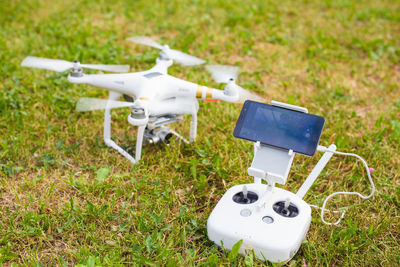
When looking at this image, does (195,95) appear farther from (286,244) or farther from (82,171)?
(286,244)

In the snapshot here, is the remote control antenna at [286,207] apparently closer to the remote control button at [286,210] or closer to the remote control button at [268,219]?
the remote control button at [286,210]

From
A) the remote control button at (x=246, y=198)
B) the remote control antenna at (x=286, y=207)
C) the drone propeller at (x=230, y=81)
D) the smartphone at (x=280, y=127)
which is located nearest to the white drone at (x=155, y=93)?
the drone propeller at (x=230, y=81)

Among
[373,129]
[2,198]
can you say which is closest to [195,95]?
[2,198]

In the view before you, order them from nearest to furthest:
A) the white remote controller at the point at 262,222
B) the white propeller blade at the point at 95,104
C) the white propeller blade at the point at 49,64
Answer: the white remote controller at the point at 262,222, the white propeller blade at the point at 95,104, the white propeller blade at the point at 49,64

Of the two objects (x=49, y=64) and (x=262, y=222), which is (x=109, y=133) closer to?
(x=49, y=64)

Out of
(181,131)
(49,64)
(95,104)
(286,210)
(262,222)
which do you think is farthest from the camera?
(181,131)

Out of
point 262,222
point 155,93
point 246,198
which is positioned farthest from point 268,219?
point 155,93

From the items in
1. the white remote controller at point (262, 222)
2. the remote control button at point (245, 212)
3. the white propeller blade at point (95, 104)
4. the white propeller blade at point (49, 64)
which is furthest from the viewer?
the white propeller blade at point (49, 64)
